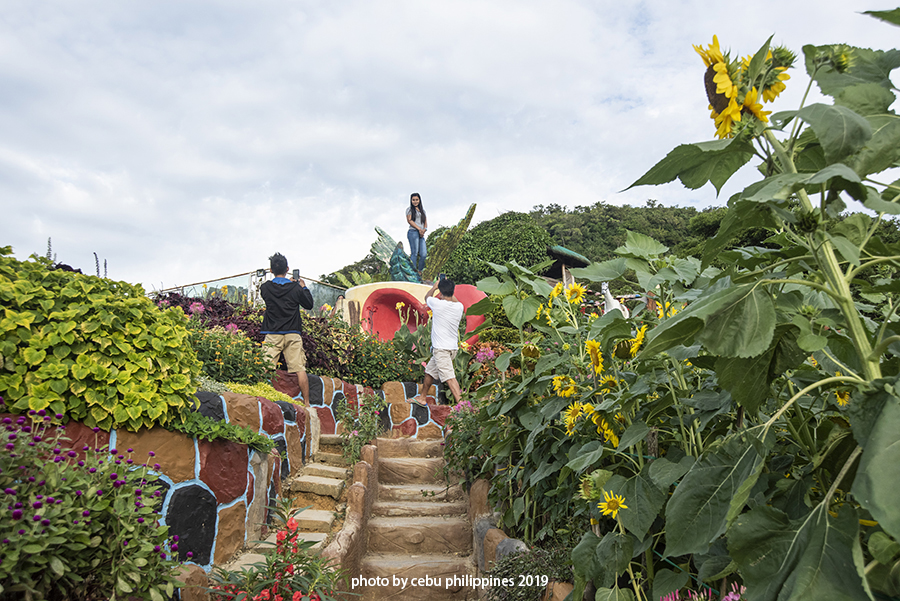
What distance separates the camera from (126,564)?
171cm

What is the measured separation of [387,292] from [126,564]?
1005 centimetres

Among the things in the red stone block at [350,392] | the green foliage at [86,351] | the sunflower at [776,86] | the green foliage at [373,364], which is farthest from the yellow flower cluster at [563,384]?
the green foliage at [373,364]

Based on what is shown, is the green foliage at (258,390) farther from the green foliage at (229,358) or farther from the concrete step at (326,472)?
the concrete step at (326,472)

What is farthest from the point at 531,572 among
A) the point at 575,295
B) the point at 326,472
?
the point at 326,472

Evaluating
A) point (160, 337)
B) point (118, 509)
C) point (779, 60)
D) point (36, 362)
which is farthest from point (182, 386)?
point (779, 60)

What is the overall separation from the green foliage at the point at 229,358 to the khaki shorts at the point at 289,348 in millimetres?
170

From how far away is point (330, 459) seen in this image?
4.89 meters

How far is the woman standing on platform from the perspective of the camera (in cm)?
1241

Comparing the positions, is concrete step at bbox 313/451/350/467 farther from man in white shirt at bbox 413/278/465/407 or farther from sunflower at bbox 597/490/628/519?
sunflower at bbox 597/490/628/519

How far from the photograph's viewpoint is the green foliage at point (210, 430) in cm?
269

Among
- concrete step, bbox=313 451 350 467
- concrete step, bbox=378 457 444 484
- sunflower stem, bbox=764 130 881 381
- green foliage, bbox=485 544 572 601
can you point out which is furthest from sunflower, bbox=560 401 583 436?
concrete step, bbox=313 451 350 467

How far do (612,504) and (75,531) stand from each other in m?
1.56

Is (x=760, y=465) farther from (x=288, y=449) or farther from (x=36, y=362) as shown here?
(x=288, y=449)

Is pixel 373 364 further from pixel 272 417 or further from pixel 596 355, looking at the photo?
pixel 596 355
